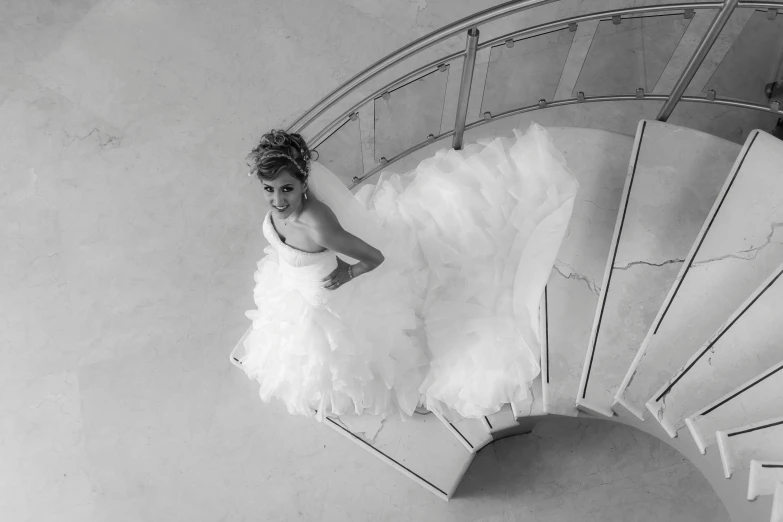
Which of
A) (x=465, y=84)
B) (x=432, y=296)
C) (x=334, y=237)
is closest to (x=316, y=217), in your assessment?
(x=334, y=237)

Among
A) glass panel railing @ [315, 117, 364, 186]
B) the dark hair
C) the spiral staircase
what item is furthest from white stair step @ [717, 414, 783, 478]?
glass panel railing @ [315, 117, 364, 186]

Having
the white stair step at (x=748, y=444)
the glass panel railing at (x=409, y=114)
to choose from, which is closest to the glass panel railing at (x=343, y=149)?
the glass panel railing at (x=409, y=114)

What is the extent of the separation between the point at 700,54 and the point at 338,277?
1.89 meters

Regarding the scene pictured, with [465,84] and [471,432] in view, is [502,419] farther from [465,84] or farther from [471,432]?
[465,84]

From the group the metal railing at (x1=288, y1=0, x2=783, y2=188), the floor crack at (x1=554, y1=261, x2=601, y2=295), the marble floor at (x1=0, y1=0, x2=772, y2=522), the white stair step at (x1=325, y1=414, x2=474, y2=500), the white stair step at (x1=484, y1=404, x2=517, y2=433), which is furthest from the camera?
the marble floor at (x1=0, y1=0, x2=772, y2=522)

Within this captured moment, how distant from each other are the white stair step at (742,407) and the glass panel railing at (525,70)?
1.72 meters

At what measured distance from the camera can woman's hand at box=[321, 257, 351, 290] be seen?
2.77 m

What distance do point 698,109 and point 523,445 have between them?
239 cm

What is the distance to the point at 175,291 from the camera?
412cm

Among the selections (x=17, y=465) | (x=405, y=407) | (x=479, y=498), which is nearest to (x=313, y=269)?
(x=405, y=407)

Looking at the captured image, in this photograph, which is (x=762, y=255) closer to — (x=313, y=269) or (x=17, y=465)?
(x=313, y=269)

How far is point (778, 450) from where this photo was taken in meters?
2.56

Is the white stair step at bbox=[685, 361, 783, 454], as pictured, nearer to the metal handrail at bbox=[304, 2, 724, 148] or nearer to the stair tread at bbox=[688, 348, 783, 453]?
→ the stair tread at bbox=[688, 348, 783, 453]

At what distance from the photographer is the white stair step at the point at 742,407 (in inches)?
102
